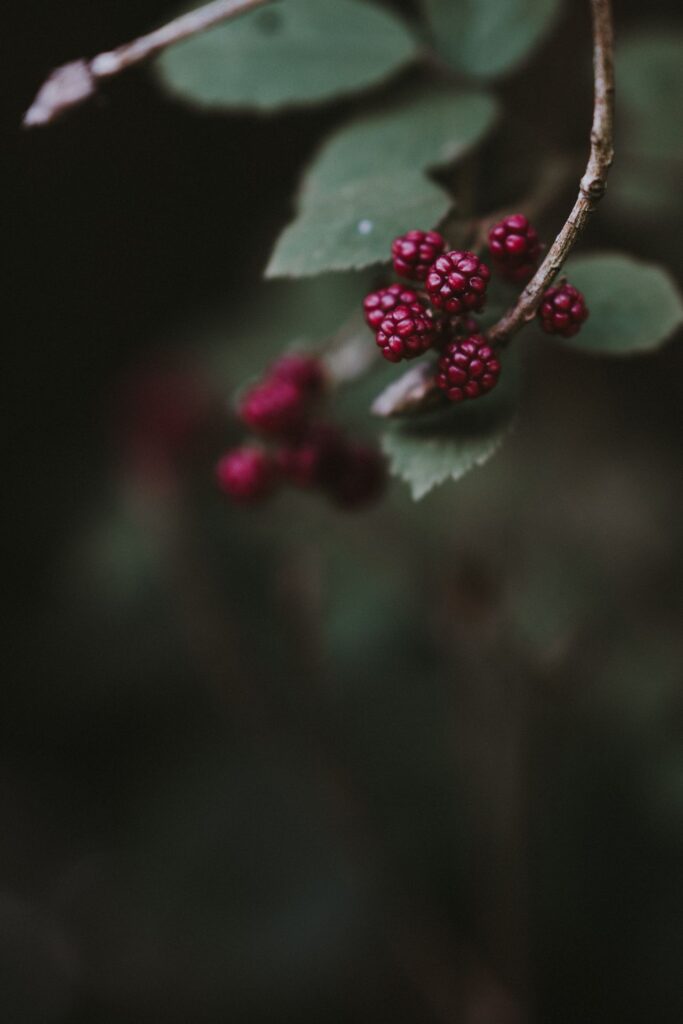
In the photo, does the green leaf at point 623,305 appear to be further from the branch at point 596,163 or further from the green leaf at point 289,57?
the green leaf at point 289,57

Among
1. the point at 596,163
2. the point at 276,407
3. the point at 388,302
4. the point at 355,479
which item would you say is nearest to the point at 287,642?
the point at 355,479

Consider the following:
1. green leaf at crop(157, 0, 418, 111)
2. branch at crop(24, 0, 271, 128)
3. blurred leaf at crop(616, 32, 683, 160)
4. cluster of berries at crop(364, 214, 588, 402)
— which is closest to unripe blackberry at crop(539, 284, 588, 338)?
cluster of berries at crop(364, 214, 588, 402)

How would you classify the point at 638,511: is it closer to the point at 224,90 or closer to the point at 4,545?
the point at 224,90

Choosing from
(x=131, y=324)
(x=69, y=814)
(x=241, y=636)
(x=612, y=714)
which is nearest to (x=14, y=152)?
(x=131, y=324)

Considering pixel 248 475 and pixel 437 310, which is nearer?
pixel 437 310

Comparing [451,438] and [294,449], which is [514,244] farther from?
[294,449]

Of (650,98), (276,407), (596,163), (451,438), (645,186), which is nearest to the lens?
(596,163)

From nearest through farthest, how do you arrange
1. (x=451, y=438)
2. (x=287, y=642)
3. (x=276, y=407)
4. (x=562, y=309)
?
1. (x=562, y=309)
2. (x=451, y=438)
3. (x=276, y=407)
4. (x=287, y=642)
